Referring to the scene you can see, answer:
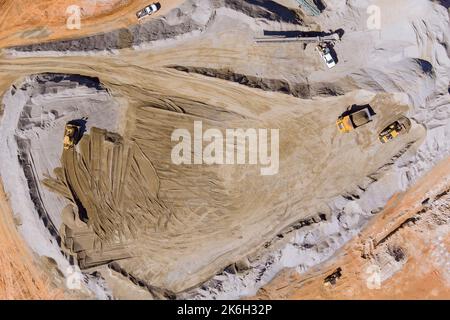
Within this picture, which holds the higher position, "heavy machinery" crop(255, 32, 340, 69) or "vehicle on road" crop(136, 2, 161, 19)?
"vehicle on road" crop(136, 2, 161, 19)

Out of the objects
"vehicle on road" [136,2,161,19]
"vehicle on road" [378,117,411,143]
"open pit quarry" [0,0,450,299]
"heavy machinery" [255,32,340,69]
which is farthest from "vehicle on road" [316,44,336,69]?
"vehicle on road" [136,2,161,19]

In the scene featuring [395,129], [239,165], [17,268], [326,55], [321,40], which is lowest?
[17,268]

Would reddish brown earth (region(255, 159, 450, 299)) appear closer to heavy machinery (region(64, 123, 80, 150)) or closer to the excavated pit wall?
the excavated pit wall

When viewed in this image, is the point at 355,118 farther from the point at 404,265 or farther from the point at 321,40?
the point at 404,265

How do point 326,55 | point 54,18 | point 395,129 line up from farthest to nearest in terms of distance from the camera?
1. point 54,18
2. point 326,55
3. point 395,129

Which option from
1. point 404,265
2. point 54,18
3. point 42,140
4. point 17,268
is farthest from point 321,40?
point 17,268
